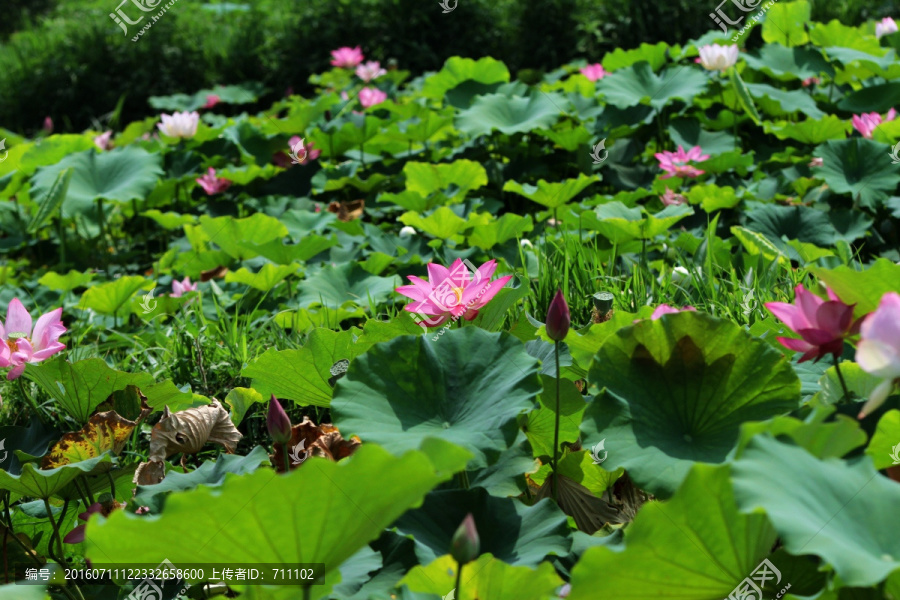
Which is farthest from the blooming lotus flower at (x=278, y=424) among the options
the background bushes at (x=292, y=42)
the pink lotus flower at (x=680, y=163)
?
the background bushes at (x=292, y=42)

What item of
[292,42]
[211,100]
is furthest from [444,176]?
[292,42]

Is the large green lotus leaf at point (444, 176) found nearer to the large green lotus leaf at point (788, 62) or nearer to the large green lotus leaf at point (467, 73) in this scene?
the large green lotus leaf at point (467, 73)

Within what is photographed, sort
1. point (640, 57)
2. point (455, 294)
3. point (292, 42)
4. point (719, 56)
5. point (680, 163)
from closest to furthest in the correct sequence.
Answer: point (455, 294) < point (680, 163) < point (719, 56) < point (640, 57) < point (292, 42)

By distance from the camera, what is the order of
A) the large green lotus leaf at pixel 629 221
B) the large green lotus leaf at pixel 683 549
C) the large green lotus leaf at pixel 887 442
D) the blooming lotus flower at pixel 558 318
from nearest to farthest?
the large green lotus leaf at pixel 683 549
the large green lotus leaf at pixel 887 442
the blooming lotus flower at pixel 558 318
the large green lotus leaf at pixel 629 221

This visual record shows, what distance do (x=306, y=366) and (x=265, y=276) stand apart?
100cm

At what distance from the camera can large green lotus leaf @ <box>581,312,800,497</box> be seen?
42.5 inches

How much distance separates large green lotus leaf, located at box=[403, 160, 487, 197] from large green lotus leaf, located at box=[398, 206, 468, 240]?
35 cm

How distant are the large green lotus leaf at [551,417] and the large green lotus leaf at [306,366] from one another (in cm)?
35

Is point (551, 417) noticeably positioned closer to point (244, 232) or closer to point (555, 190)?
point (555, 190)

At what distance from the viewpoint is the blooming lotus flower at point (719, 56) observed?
9.56ft

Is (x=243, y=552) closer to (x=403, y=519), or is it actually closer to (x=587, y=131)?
(x=403, y=519)

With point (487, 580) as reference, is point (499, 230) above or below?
below

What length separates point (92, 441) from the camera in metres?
1.37

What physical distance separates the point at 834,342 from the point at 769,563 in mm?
279
